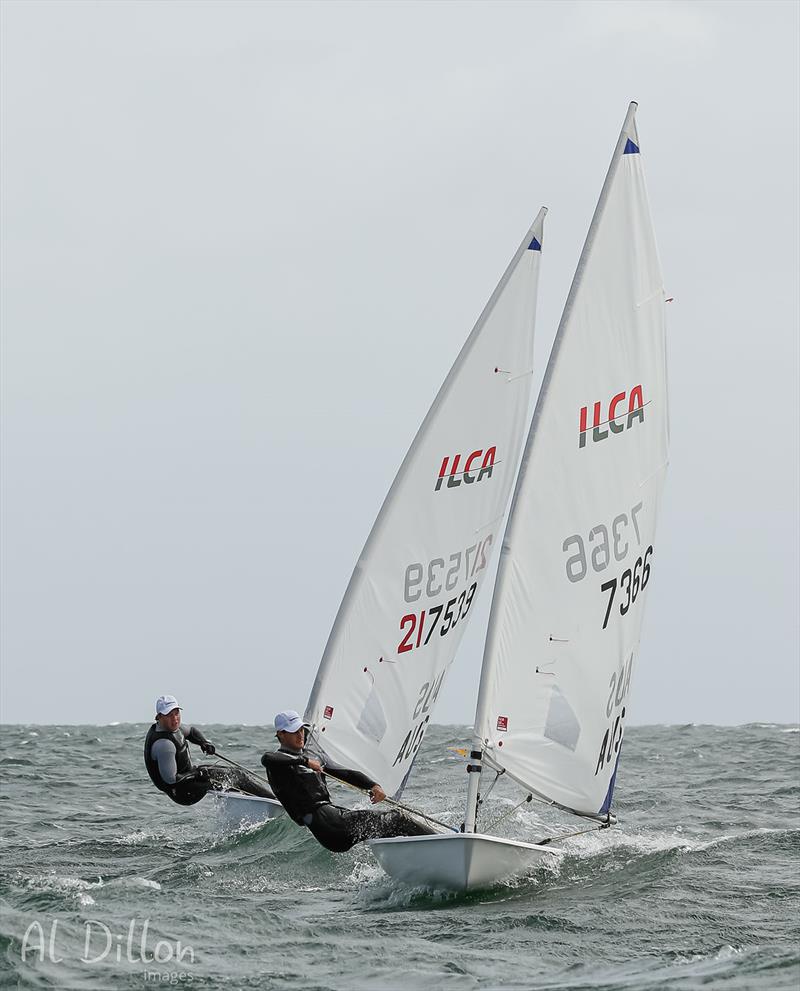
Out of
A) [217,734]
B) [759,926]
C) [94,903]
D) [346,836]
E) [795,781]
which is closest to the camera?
[759,926]

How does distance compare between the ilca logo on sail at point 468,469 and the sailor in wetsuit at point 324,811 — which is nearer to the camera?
the sailor in wetsuit at point 324,811

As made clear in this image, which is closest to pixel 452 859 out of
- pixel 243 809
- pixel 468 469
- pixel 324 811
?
pixel 324 811

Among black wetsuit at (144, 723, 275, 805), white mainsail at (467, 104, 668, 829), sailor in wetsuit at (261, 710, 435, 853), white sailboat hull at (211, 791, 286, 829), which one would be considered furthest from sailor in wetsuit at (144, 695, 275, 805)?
white mainsail at (467, 104, 668, 829)

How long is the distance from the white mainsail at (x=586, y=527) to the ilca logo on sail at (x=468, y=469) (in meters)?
1.78

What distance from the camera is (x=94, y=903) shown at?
29.1ft

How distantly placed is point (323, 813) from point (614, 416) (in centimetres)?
376

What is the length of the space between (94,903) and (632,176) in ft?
21.8

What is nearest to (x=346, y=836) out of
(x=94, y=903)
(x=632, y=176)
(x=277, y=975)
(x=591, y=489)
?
(x=94, y=903)

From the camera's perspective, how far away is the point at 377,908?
354 inches

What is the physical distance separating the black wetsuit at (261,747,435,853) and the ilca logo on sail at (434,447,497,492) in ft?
Result: 10.2

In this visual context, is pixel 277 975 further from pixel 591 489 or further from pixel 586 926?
pixel 591 489

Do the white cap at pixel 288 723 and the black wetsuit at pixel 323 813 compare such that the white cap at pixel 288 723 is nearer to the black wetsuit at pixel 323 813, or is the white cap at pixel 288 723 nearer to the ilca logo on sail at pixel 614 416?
the black wetsuit at pixel 323 813

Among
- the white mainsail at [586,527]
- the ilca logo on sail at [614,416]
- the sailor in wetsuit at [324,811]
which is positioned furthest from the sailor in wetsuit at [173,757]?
the ilca logo on sail at [614,416]

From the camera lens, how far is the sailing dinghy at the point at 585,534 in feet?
32.4
